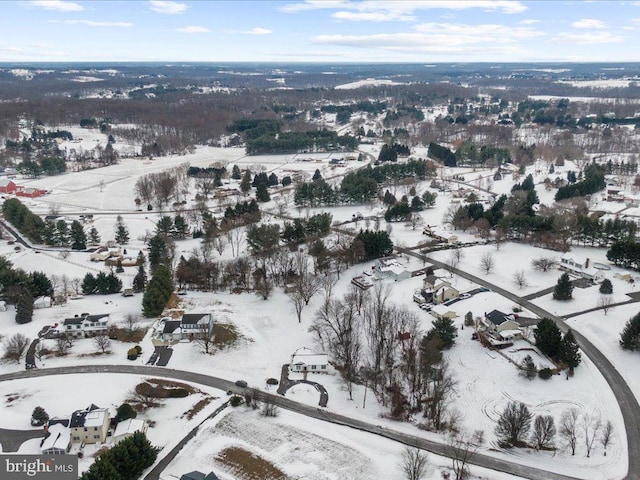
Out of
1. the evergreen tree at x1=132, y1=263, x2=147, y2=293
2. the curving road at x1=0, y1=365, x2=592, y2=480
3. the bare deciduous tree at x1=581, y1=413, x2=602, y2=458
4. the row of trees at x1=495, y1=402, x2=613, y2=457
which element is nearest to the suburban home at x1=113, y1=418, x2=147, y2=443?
the curving road at x1=0, y1=365, x2=592, y2=480

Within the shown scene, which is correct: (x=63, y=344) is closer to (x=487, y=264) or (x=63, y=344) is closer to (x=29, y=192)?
(x=487, y=264)

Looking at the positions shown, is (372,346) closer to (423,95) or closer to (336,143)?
(336,143)

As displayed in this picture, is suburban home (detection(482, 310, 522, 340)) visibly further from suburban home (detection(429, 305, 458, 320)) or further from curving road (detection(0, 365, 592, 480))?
curving road (detection(0, 365, 592, 480))

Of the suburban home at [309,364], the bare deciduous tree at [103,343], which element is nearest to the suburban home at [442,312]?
the suburban home at [309,364]

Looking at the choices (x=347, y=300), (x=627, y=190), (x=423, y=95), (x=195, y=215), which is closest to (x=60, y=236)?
(x=195, y=215)

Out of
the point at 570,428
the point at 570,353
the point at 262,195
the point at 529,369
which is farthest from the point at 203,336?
the point at 262,195

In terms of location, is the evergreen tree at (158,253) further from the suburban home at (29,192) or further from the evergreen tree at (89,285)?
the suburban home at (29,192)
